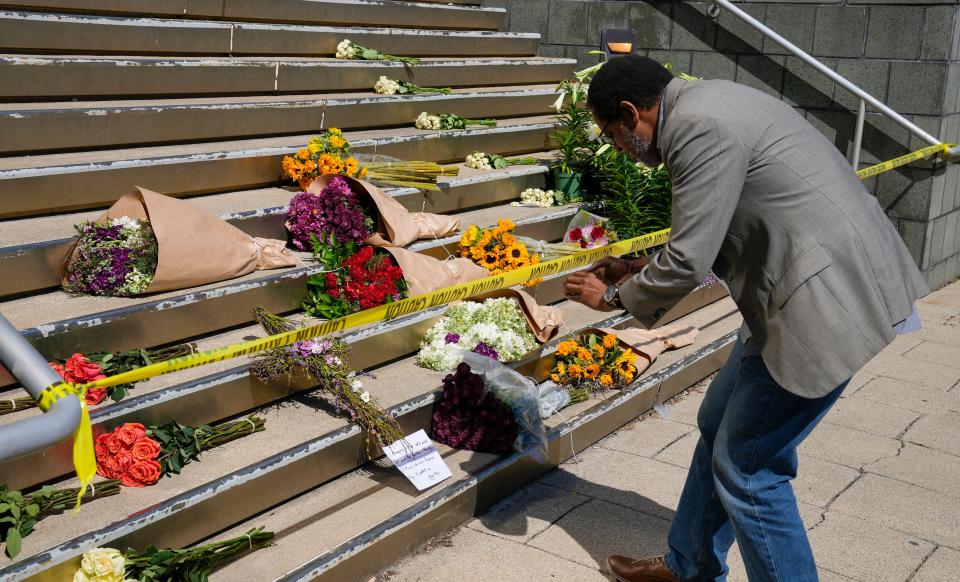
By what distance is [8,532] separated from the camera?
296 centimetres

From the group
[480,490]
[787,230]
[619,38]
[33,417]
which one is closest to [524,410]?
[480,490]

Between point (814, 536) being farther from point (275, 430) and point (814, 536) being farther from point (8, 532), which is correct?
point (8, 532)

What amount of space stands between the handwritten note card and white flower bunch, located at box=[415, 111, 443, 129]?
326cm

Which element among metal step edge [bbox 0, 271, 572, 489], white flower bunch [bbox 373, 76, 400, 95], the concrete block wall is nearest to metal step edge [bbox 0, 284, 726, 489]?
metal step edge [bbox 0, 271, 572, 489]

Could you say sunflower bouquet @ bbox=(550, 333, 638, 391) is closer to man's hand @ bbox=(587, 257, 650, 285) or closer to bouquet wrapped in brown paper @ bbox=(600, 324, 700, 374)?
bouquet wrapped in brown paper @ bbox=(600, 324, 700, 374)

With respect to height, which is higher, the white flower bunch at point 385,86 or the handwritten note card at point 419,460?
the white flower bunch at point 385,86

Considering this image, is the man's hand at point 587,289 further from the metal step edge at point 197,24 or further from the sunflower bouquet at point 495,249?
the metal step edge at point 197,24

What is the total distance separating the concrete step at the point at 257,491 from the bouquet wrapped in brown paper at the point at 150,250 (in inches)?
28.7

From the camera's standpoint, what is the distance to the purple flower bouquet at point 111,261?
4.07m

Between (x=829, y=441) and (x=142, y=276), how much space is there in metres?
3.45

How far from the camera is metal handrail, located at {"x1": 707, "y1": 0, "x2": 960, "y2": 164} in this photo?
7.29 meters

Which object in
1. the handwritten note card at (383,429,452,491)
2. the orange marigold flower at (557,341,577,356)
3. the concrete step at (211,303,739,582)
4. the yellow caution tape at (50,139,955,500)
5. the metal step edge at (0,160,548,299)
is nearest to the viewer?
the yellow caution tape at (50,139,955,500)

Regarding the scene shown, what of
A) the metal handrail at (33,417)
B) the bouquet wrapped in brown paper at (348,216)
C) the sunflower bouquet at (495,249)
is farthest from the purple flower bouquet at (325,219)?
the metal handrail at (33,417)

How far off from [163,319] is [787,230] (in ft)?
8.54
